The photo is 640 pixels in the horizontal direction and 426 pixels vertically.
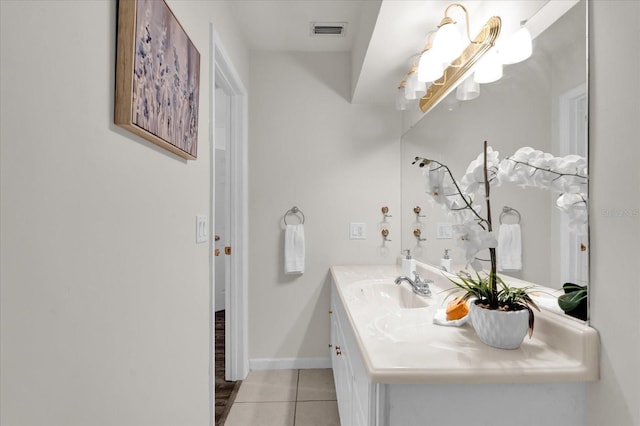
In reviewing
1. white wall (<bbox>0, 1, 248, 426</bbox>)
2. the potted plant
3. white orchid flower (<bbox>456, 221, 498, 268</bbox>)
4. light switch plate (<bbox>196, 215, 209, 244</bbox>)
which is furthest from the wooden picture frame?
white orchid flower (<bbox>456, 221, 498, 268</bbox>)

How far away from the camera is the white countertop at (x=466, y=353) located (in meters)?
0.83

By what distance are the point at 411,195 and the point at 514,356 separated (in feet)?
4.87

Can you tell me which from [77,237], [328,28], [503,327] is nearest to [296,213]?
[328,28]

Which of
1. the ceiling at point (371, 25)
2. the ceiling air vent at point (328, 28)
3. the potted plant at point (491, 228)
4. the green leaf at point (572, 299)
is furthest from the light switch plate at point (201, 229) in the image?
the ceiling air vent at point (328, 28)

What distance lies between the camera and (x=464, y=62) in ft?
4.97

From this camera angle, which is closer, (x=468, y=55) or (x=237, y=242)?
(x=468, y=55)

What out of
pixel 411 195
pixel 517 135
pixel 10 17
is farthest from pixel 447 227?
pixel 10 17

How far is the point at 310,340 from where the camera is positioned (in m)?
2.55

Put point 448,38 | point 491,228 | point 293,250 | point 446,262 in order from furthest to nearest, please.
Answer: point 293,250
point 446,262
point 448,38
point 491,228

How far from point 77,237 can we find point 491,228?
1.06 m

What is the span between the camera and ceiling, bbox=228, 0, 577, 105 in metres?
1.30

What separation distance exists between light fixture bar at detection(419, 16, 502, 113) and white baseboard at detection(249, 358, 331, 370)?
1908 mm

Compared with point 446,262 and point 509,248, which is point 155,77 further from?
point 446,262

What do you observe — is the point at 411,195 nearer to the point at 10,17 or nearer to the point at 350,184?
the point at 350,184
